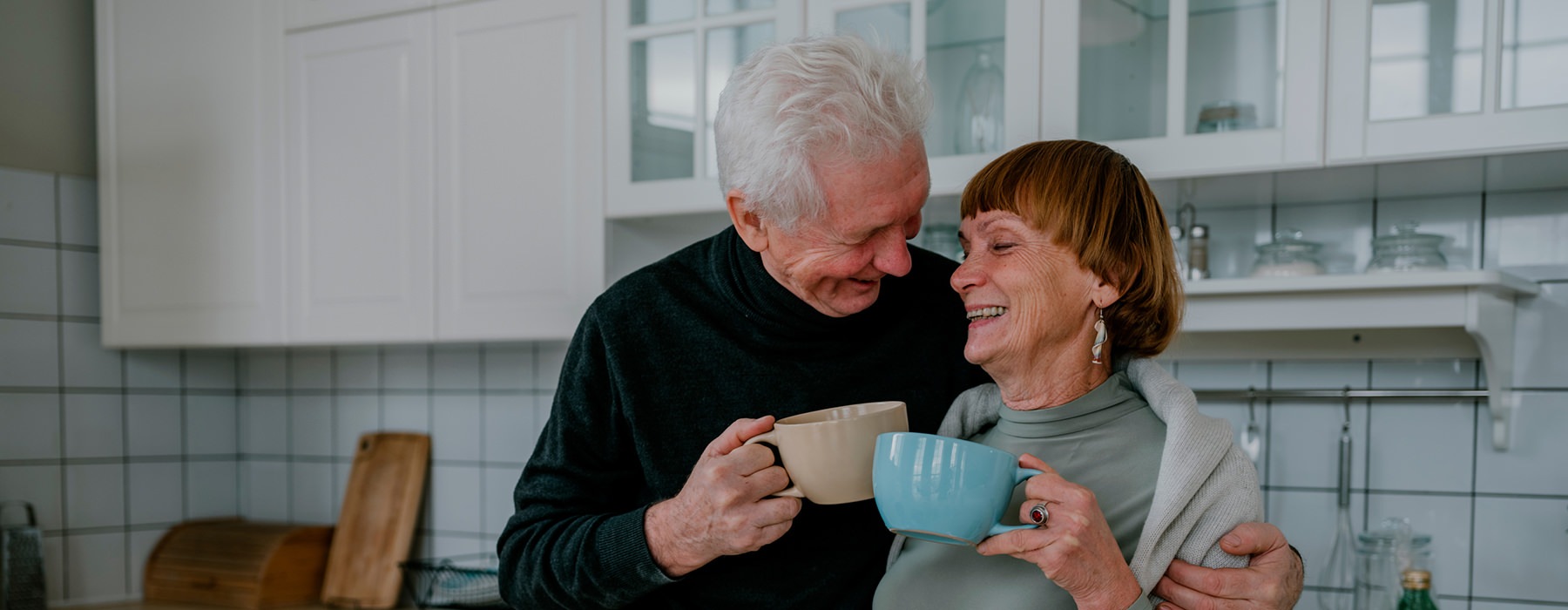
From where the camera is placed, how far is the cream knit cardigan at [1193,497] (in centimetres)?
90

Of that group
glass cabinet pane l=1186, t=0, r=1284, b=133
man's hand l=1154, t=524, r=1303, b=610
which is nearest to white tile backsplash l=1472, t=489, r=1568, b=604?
glass cabinet pane l=1186, t=0, r=1284, b=133

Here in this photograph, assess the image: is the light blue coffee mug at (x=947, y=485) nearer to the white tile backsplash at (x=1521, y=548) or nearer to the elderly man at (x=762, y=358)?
the elderly man at (x=762, y=358)

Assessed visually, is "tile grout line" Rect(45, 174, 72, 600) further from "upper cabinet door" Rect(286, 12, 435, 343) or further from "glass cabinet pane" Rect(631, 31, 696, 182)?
"glass cabinet pane" Rect(631, 31, 696, 182)

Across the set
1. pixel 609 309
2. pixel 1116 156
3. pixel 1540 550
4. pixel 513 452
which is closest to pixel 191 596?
pixel 513 452

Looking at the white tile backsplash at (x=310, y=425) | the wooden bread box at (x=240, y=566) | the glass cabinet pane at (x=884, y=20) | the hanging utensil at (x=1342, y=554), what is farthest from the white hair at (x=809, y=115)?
the white tile backsplash at (x=310, y=425)

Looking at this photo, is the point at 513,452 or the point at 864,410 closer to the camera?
the point at 864,410

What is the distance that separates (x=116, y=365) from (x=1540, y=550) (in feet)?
8.81

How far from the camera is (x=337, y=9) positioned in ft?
7.22

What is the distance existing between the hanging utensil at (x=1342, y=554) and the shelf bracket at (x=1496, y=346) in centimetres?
19

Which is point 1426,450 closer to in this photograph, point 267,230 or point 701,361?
point 701,361

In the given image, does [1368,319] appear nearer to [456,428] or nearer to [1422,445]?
[1422,445]

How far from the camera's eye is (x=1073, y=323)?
1.01 meters

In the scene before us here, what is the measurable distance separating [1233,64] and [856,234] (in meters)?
0.78

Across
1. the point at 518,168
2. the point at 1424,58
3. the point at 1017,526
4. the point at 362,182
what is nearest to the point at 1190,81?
the point at 1424,58
